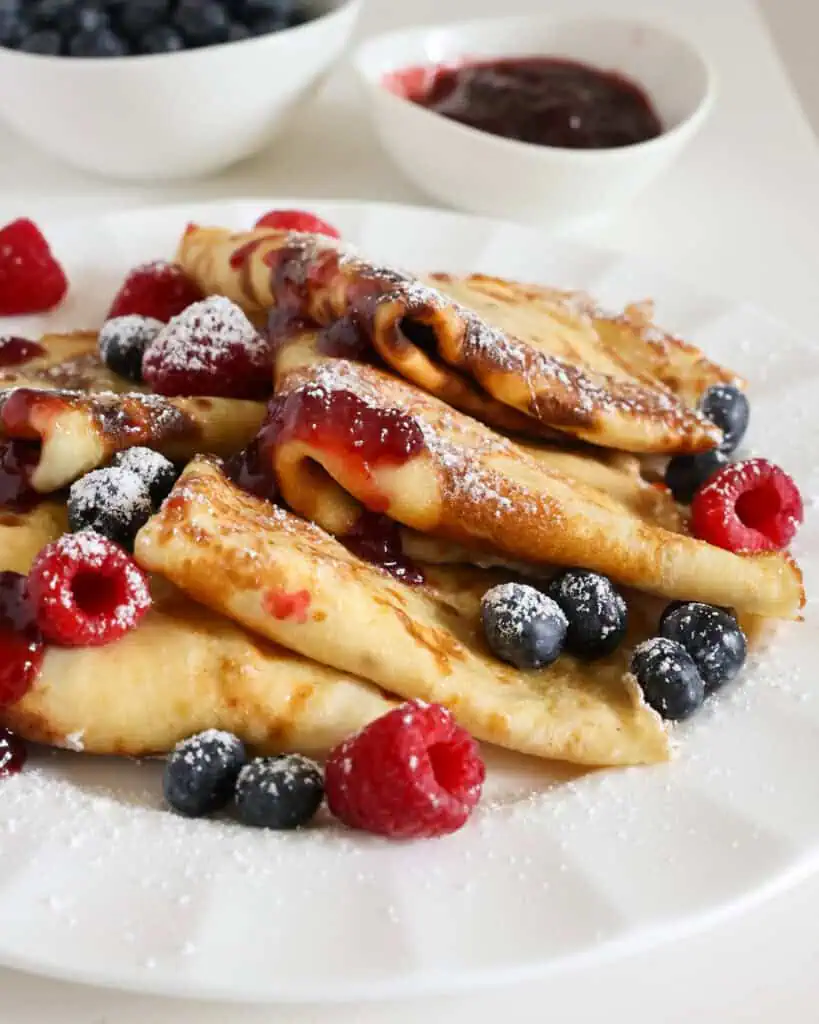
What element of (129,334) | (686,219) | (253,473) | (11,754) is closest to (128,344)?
(129,334)

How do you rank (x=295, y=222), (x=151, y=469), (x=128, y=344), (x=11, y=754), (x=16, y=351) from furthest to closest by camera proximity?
(x=295, y=222), (x=16, y=351), (x=128, y=344), (x=151, y=469), (x=11, y=754)

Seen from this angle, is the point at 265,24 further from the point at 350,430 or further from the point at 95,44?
→ the point at 350,430

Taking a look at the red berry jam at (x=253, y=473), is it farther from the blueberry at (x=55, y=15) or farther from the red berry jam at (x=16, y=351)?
the blueberry at (x=55, y=15)

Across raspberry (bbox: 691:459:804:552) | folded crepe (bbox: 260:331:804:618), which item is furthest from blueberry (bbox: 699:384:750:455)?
folded crepe (bbox: 260:331:804:618)

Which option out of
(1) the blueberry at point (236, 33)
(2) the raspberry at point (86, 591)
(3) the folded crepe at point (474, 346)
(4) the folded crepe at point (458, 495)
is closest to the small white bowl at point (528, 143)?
(1) the blueberry at point (236, 33)

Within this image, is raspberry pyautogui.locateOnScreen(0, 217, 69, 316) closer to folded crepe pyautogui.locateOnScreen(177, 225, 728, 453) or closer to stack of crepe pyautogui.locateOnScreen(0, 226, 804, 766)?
stack of crepe pyautogui.locateOnScreen(0, 226, 804, 766)

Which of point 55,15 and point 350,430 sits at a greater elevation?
point 350,430
